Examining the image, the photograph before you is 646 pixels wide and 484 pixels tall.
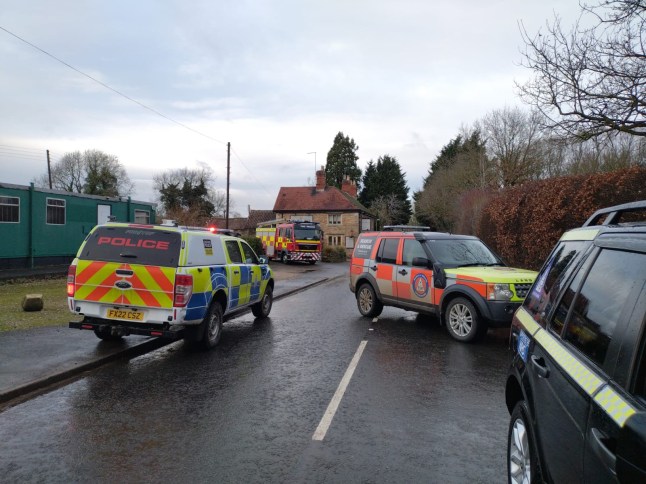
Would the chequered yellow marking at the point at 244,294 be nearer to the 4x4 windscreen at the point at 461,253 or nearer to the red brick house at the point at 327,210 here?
the 4x4 windscreen at the point at 461,253

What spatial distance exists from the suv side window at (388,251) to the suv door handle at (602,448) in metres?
8.24

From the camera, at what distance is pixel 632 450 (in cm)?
160

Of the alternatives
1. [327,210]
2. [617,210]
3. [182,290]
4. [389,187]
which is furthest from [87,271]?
[389,187]

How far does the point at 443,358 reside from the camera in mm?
7074

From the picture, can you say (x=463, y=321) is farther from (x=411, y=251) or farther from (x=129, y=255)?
(x=129, y=255)

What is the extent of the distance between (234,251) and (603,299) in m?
7.61

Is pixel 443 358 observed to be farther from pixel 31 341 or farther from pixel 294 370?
pixel 31 341

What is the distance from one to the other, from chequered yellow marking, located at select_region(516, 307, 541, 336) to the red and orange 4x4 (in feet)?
13.5

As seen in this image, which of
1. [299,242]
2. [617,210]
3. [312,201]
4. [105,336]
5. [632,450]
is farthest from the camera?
[312,201]

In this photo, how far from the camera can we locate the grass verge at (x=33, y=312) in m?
9.09

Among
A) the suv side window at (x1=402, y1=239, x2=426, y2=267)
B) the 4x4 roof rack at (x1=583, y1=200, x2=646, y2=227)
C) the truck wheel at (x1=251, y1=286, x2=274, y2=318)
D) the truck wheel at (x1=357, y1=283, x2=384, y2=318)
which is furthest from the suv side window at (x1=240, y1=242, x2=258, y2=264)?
the 4x4 roof rack at (x1=583, y1=200, x2=646, y2=227)

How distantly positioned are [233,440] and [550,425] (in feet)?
9.05

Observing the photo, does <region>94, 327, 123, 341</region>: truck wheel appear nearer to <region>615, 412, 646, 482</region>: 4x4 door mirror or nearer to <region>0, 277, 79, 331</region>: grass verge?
<region>0, 277, 79, 331</region>: grass verge

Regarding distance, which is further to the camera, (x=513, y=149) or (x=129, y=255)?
(x=513, y=149)
